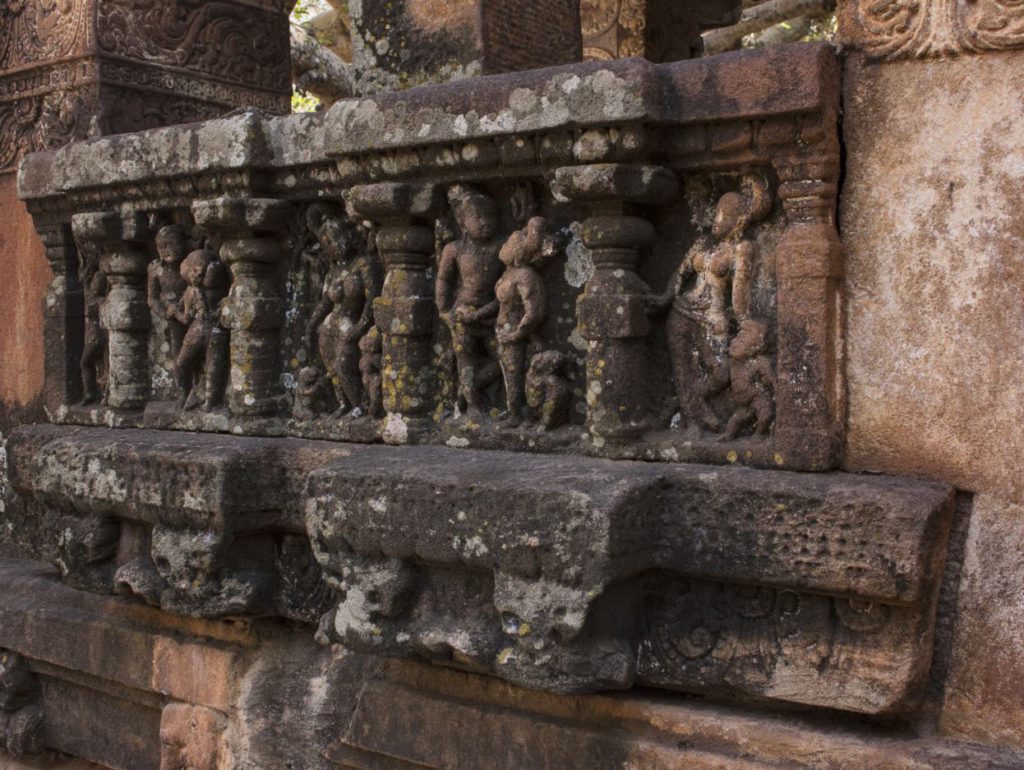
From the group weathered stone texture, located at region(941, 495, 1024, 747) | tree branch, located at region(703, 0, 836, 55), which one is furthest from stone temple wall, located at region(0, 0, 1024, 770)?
tree branch, located at region(703, 0, 836, 55)

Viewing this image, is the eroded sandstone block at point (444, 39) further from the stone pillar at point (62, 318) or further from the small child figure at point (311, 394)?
the stone pillar at point (62, 318)

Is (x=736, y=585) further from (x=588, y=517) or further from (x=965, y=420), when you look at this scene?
(x=965, y=420)

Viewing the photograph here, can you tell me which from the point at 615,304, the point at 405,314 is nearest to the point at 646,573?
the point at 615,304

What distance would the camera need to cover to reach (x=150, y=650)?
3.62m

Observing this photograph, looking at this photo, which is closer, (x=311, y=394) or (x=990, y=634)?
(x=990, y=634)

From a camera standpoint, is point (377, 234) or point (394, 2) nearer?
point (377, 234)

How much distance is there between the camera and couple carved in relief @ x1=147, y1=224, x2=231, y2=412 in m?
3.55

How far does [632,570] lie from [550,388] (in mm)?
530

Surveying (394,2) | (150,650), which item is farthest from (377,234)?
(150,650)

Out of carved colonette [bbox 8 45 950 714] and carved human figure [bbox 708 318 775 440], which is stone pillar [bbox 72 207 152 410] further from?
carved human figure [bbox 708 318 775 440]

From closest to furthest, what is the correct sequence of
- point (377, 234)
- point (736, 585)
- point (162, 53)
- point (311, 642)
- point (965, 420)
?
point (965, 420), point (736, 585), point (377, 234), point (311, 642), point (162, 53)

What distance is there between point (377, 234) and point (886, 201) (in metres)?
1.33

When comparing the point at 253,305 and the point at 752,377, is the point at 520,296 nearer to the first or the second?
the point at 752,377

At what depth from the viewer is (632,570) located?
2461mm
